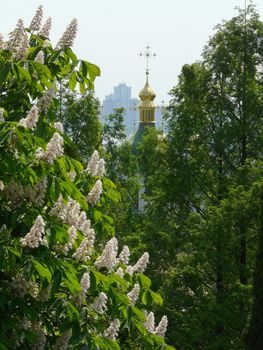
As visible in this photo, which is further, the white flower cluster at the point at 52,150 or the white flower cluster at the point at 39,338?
the white flower cluster at the point at 39,338

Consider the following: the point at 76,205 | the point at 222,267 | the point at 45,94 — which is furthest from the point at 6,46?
the point at 222,267

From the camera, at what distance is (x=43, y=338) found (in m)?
4.90

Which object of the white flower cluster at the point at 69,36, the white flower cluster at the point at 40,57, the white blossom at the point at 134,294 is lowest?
the white blossom at the point at 134,294

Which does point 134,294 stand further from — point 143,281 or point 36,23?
point 36,23

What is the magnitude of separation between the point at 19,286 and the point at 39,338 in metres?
0.44

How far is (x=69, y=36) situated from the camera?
531 centimetres

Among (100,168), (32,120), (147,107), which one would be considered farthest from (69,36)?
(147,107)

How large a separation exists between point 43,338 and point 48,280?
31.9 inches

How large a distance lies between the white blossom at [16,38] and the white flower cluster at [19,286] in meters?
1.78

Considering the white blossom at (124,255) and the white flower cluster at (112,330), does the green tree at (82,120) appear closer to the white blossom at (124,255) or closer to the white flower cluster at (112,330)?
the white blossom at (124,255)

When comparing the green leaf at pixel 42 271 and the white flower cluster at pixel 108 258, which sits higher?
the white flower cluster at pixel 108 258

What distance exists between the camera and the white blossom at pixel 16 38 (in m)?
5.22

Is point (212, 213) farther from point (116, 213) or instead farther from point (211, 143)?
point (116, 213)

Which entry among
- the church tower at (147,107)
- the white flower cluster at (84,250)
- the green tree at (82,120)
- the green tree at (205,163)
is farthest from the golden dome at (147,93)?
the white flower cluster at (84,250)
